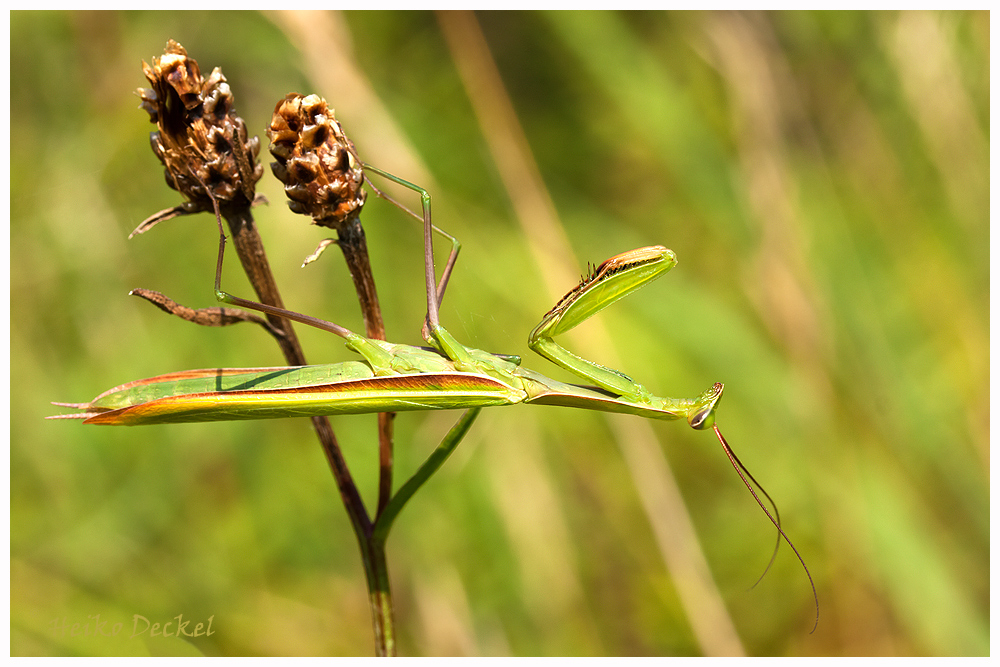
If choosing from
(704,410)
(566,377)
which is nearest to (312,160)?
(704,410)

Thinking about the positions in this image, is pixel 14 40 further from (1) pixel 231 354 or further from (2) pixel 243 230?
(2) pixel 243 230

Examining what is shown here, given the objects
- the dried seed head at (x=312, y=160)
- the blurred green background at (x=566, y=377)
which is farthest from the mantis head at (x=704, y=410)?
the dried seed head at (x=312, y=160)

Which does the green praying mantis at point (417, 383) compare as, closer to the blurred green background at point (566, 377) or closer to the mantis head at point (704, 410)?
the mantis head at point (704, 410)

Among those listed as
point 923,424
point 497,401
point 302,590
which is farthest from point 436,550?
point 923,424

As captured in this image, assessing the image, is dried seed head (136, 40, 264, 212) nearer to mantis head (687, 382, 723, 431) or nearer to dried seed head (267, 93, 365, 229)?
dried seed head (267, 93, 365, 229)

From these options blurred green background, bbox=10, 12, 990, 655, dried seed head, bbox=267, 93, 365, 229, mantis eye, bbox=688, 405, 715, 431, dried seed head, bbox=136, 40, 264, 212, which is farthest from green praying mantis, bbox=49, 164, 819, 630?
blurred green background, bbox=10, 12, 990, 655

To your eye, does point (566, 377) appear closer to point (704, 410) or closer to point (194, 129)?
point (704, 410)
